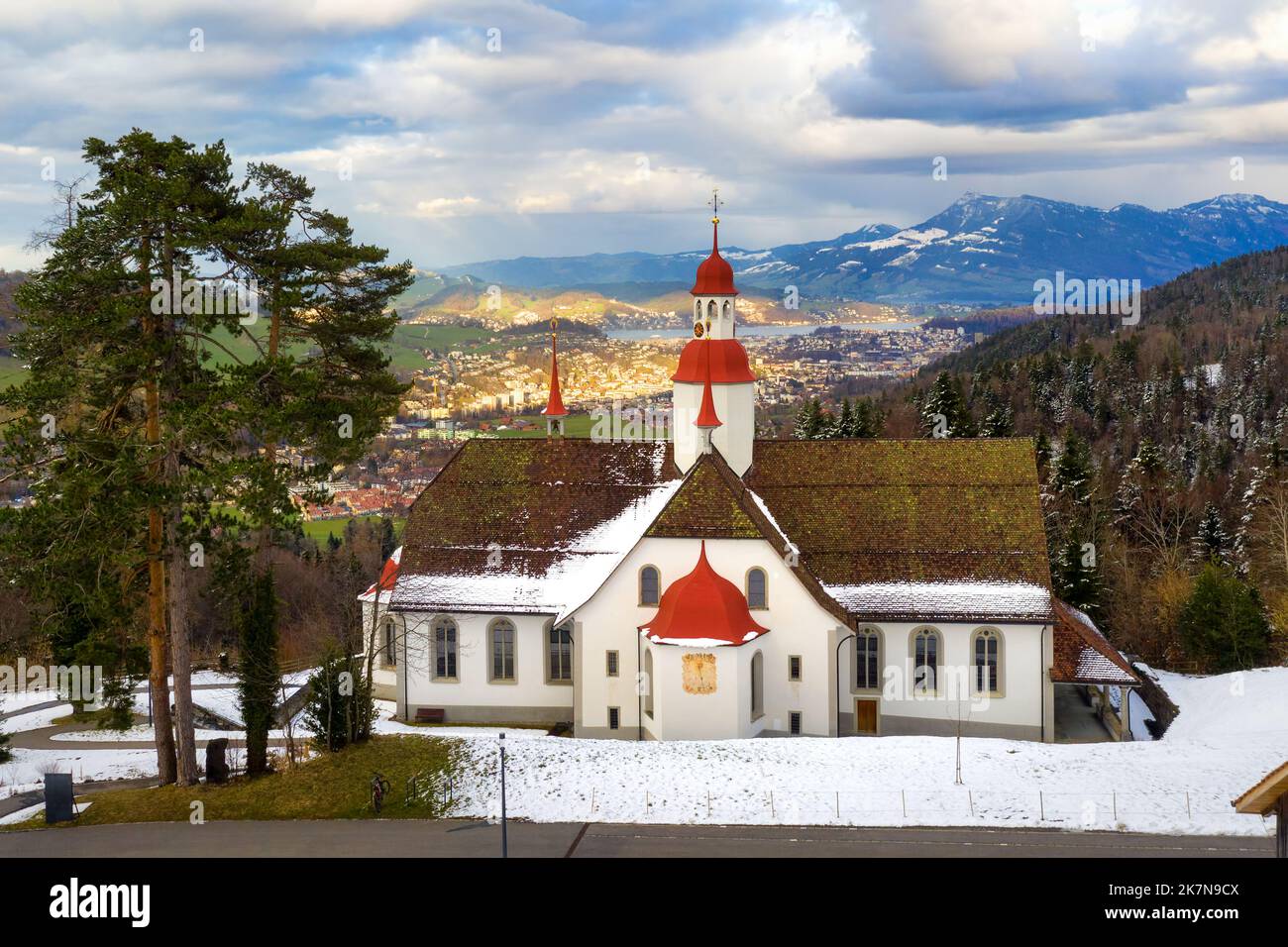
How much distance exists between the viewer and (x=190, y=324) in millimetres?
29422

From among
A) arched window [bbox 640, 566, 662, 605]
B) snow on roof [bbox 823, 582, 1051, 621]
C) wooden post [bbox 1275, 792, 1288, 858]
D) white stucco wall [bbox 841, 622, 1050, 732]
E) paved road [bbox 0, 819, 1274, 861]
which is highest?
arched window [bbox 640, 566, 662, 605]

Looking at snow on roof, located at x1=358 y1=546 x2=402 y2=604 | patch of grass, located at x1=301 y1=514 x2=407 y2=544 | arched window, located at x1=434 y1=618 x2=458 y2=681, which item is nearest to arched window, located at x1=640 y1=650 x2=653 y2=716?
arched window, located at x1=434 y1=618 x2=458 y2=681

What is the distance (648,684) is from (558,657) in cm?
395

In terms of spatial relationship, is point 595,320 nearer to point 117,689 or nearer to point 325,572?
point 325,572

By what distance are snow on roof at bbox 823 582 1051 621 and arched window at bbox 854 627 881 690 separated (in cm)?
101

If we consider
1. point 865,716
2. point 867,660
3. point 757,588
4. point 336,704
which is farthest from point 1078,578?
point 336,704

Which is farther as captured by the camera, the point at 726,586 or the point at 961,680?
the point at 961,680

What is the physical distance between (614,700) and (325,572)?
143 ft

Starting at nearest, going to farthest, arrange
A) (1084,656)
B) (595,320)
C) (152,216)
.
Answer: (152,216), (1084,656), (595,320)

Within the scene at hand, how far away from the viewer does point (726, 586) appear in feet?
123

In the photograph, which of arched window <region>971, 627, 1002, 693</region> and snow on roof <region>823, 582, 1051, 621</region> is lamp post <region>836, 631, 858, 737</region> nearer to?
snow on roof <region>823, 582, 1051, 621</region>

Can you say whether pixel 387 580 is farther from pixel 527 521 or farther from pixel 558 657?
→ pixel 558 657

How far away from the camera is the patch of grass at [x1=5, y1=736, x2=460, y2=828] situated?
31219mm

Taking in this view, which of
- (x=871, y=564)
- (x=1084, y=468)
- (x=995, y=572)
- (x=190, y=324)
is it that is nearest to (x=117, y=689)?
(x=190, y=324)
